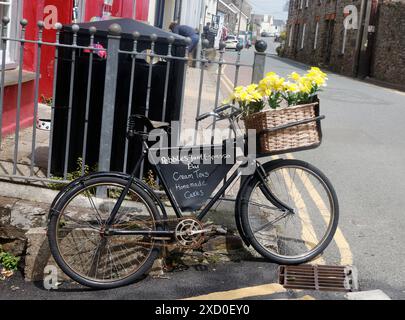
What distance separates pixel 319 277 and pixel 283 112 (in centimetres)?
122

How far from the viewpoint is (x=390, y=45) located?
27.2 metres

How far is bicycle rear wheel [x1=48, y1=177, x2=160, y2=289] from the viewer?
4219mm

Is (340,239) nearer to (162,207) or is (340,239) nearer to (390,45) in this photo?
(162,207)

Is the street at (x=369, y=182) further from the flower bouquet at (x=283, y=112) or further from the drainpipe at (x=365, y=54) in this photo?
the drainpipe at (x=365, y=54)

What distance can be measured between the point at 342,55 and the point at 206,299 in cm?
3139

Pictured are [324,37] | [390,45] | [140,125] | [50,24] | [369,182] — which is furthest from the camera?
[324,37]

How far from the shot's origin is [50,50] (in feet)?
30.0

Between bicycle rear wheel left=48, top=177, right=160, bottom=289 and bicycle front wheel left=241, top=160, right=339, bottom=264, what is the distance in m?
0.74

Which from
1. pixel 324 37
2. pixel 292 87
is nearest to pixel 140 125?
pixel 292 87

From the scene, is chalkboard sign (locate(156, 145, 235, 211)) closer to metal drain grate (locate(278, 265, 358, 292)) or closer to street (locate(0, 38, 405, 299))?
street (locate(0, 38, 405, 299))

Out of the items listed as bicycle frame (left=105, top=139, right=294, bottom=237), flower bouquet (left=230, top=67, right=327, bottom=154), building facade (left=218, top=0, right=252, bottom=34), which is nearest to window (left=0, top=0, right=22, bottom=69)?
bicycle frame (left=105, top=139, right=294, bottom=237)

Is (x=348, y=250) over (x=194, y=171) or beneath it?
beneath
